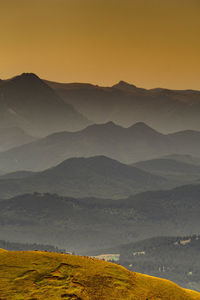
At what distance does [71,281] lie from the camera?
4650cm

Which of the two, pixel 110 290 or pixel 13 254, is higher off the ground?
pixel 13 254

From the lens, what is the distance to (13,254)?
52188 millimetres

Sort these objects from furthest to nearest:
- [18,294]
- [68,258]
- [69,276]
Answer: [68,258], [69,276], [18,294]

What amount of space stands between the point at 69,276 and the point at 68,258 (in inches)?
165

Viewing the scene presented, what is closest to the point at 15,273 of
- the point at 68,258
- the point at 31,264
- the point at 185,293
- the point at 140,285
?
the point at 31,264

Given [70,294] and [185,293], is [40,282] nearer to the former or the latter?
[70,294]

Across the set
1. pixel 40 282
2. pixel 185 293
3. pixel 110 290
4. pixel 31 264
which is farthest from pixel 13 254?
pixel 185 293

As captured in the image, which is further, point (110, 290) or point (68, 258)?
point (68, 258)

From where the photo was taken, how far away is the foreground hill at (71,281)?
44613mm

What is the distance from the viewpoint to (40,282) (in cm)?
4622

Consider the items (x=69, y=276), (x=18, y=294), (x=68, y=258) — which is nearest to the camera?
(x=18, y=294)

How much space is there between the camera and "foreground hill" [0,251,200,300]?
44613 mm

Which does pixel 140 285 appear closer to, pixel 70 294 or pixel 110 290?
pixel 110 290

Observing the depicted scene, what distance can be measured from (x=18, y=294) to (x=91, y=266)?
8.07 m
